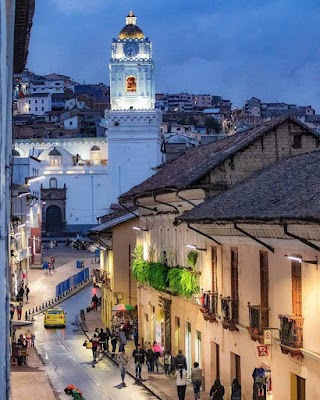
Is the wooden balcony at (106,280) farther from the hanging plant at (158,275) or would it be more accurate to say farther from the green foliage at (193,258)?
the green foliage at (193,258)

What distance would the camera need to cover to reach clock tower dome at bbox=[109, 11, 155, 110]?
110625 millimetres

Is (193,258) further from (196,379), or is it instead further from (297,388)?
(297,388)

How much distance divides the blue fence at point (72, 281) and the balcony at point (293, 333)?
1810 inches

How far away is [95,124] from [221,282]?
136364 millimetres

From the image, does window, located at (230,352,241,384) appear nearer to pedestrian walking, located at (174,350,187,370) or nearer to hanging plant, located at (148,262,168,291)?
pedestrian walking, located at (174,350,187,370)

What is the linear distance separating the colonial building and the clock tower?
68804mm

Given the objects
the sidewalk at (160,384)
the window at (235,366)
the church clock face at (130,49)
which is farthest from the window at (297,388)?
the church clock face at (130,49)

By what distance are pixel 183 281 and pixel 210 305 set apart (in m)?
3.12

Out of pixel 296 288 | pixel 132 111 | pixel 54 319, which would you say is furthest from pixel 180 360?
pixel 132 111

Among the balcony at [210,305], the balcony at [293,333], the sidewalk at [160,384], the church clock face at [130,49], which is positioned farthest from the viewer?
the church clock face at [130,49]

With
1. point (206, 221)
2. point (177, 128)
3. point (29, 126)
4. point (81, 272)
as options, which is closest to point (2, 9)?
point (206, 221)

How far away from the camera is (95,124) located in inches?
6432

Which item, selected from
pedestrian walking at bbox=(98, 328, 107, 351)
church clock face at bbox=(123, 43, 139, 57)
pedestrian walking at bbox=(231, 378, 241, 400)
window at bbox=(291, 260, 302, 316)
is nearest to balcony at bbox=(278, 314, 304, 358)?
window at bbox=(291, 260, 302, 316)

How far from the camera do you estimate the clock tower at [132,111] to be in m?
111
